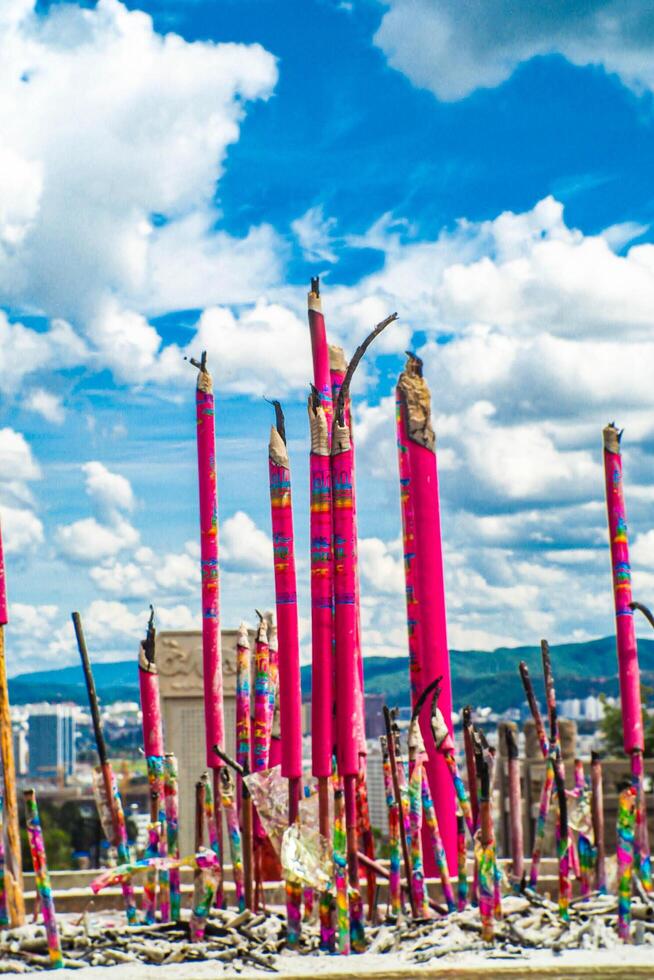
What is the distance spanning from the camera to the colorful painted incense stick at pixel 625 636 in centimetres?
577

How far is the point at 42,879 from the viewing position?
507cm

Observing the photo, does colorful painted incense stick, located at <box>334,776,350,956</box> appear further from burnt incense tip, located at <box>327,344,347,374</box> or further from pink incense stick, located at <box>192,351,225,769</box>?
burnt incense tip, located at <box>327,344,347,374</box>

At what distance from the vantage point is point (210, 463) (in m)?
6.20

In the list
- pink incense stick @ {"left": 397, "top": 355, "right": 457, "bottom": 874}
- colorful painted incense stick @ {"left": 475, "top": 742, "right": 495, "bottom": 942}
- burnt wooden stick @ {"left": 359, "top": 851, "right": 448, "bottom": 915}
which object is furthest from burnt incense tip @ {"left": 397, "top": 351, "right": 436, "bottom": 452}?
burnt wooden stick @ {"left": 359, "top": 851, "right": 448, "bottom": 915}

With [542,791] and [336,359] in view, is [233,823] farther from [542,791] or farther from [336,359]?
[336,359]

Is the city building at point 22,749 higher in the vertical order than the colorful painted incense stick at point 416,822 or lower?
lower

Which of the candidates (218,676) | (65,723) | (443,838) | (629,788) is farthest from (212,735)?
(65,723)

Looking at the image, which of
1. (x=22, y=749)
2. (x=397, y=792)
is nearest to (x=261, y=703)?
(x=397, y=792)

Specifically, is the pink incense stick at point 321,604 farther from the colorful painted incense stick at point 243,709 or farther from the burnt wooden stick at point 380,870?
the colorful painted incense stick at point 243,709

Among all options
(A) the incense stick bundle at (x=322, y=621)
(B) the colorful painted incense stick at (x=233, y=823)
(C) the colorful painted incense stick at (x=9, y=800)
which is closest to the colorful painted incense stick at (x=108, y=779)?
(C) the colorful painted incense stick at (x=9, y=800)

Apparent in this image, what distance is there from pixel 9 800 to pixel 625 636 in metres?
2.81

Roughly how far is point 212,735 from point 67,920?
3.59ft

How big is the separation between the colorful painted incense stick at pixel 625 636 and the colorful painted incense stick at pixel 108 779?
2.22 m

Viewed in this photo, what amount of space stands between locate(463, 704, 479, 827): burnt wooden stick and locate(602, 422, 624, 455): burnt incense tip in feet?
4.52
